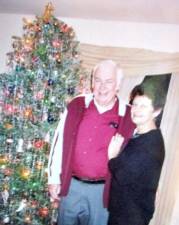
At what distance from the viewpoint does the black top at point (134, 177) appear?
282 centimetres

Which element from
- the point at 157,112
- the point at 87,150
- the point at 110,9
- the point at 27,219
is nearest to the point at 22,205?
the point at 27,219

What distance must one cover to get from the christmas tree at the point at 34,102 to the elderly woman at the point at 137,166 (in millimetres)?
605

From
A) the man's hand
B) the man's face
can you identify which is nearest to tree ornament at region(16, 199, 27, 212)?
the man's hand

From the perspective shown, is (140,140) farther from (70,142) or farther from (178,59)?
(178,59)

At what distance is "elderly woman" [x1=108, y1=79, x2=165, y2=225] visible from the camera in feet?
9.28

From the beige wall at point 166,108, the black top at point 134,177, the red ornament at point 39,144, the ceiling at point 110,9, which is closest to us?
the ceiling at point 110,9

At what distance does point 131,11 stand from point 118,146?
120cm

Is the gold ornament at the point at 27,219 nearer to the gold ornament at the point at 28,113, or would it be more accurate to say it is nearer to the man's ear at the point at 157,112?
the gold ornament at the point at 28,113

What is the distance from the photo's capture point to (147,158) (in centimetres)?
282

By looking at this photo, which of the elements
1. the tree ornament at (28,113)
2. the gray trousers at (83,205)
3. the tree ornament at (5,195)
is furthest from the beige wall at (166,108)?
the tree ornament at (5,195)

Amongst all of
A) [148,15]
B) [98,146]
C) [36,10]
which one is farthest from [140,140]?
[36,10]

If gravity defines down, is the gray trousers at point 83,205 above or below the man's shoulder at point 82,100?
below

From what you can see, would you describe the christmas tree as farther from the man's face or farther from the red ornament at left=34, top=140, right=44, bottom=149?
the man's face

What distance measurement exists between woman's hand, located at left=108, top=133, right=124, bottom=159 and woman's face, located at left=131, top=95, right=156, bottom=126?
200mm
